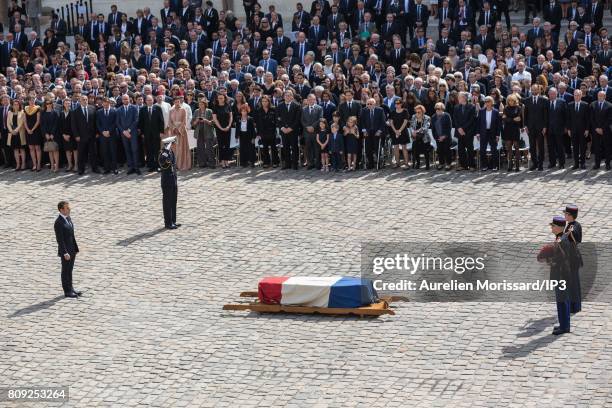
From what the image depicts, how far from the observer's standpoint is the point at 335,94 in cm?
2836

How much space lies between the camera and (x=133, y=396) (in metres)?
A: 16.6

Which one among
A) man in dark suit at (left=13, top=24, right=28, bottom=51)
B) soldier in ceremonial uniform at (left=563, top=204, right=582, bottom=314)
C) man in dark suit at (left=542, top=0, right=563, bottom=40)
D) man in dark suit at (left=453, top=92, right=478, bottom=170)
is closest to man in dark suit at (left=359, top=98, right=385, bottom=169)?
man in dark suit at (left=453, top=92, right=478, bottom=170)

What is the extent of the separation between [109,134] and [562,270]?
12.1m

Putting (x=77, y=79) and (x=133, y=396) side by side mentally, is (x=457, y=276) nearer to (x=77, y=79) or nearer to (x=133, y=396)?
(x=133, y=396)

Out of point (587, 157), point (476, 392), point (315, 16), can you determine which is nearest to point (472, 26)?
point (315, 16)

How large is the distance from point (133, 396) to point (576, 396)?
4.87 meters

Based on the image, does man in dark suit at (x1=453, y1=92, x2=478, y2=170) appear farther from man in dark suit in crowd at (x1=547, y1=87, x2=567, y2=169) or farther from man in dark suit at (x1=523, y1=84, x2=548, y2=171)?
man in dark suit in crowd at (x1=547, y1=87, x2=567, y2=169)

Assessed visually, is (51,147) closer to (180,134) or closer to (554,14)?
(180,134)

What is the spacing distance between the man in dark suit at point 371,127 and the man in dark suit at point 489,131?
1.79m

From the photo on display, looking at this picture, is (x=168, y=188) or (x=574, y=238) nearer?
(x=574, y=238)

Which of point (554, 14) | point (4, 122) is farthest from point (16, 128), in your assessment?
point (554, 14)

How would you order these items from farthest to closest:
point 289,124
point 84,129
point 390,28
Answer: point 390,28, point 84,129, point 289,124

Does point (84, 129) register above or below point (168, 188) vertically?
above

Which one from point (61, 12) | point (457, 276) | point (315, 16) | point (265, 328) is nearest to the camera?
point (265, 328)
